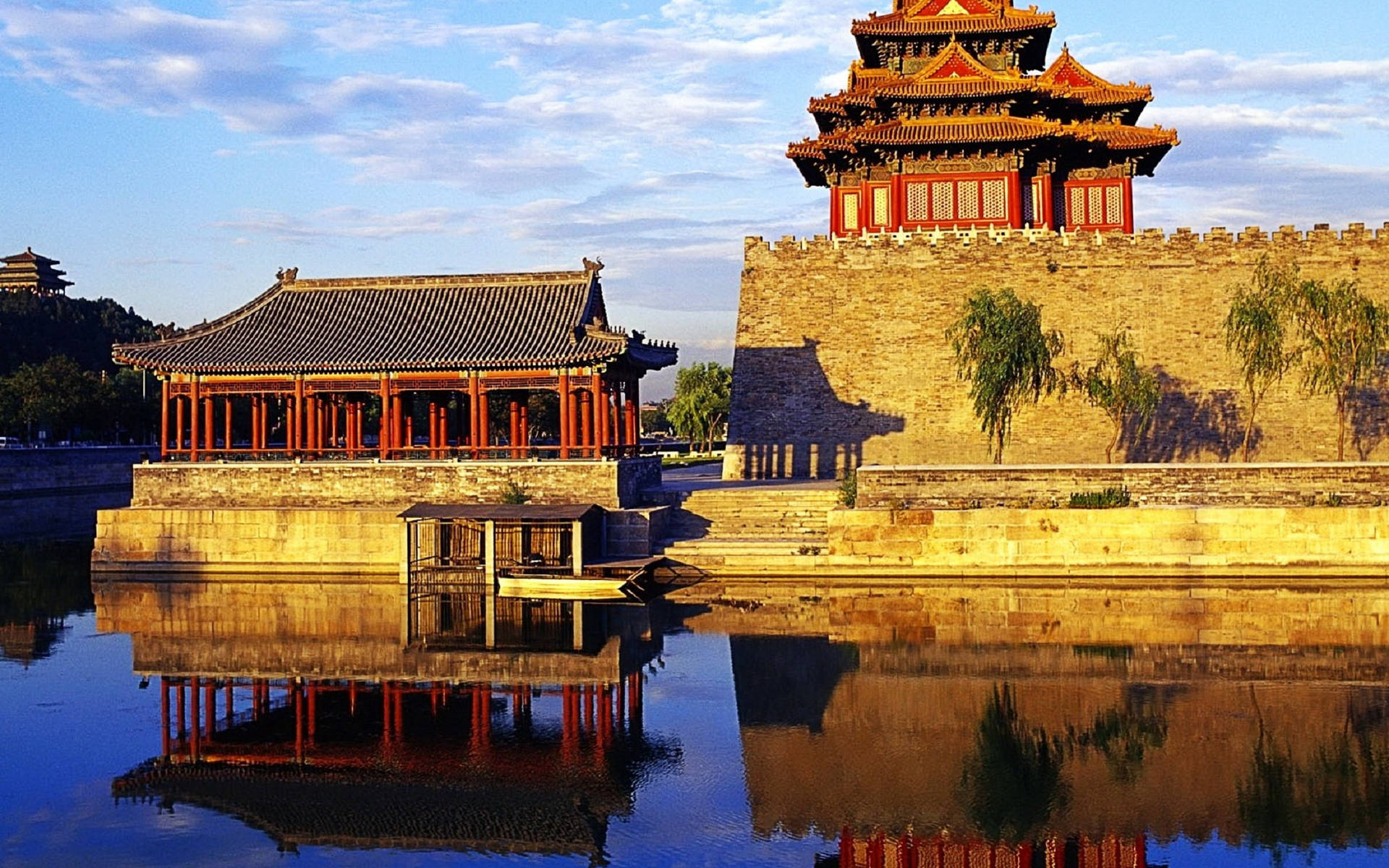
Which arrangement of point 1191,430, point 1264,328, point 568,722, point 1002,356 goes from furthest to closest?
point 1191,430, point 1002,356, point 1264,328, point 568,722

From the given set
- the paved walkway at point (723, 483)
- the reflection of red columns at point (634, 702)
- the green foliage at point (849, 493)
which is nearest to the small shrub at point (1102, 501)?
the green foliage at point (849, 493)

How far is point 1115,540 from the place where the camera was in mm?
24250

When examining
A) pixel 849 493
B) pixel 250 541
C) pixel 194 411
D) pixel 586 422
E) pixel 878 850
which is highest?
pixel 194 411

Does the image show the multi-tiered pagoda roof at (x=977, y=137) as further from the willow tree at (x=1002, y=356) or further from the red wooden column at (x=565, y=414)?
the red wooden column at (x=565, y=414)

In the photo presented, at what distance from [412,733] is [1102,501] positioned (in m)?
14.8

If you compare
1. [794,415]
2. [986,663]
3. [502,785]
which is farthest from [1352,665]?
[794,415]

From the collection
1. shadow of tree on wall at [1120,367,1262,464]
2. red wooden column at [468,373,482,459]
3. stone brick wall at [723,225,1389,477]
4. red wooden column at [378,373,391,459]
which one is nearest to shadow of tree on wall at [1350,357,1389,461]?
stone brick wall at [723,225,1389,477]

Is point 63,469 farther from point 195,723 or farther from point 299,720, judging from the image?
point 299,720

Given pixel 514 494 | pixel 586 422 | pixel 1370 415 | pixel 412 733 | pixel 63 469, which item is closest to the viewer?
pixel 412 733

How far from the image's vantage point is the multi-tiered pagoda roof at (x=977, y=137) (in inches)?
1460

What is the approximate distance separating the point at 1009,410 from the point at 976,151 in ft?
33.6

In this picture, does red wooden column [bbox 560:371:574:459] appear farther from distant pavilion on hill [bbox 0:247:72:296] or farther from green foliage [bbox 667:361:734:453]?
distant pavilion on hill [bbox 0:247:72:296]

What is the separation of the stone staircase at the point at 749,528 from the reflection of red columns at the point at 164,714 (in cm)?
1046

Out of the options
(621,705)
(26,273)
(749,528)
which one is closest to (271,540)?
(749,528)
